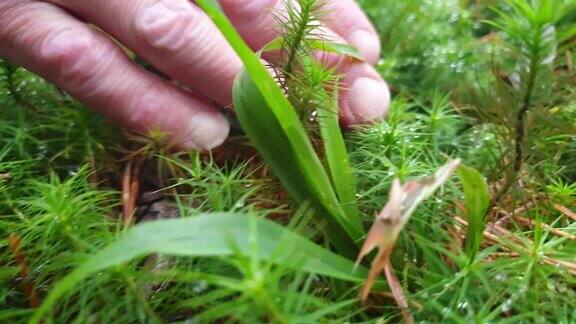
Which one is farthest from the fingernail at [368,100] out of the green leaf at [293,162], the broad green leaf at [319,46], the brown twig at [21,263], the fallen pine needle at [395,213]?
the brown twig at [21,263]

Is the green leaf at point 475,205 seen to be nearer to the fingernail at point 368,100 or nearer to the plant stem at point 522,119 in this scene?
the plant stem at point 522,119

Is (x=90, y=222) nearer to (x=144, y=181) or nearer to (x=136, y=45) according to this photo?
(x=144, y=181)

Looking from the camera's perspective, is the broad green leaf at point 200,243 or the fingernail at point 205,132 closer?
→ the broad green leaf at point 200,243

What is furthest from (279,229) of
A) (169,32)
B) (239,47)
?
(169,32)

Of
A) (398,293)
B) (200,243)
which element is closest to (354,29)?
(398,293)

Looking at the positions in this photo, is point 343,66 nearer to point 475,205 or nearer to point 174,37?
point 174,37

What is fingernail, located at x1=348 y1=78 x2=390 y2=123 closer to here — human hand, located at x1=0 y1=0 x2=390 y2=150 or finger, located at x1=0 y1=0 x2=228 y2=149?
human hand, located at x1=0 y1=0 x2=390 y2=150
